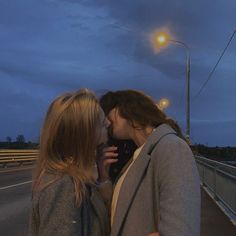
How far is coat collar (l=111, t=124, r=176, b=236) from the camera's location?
3238 millimetres

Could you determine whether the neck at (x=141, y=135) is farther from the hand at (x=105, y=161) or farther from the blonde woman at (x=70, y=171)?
the blonde woman at (x=70, y=171)

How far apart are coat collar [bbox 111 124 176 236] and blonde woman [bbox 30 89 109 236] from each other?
0.24ft

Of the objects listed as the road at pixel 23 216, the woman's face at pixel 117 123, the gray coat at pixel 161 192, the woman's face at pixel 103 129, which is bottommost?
the road at pixel 23 216

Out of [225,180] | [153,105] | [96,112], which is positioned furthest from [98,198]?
[225,180]

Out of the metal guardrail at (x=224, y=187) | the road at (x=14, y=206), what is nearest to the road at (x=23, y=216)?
the road at (x=14, y=206)

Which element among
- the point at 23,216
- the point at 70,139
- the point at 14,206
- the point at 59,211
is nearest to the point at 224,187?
the point at 23,216

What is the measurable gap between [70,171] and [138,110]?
0.66 metres

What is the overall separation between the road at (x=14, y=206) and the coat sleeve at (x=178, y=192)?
9.00 meters

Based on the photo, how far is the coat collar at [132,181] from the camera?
10.6 feet

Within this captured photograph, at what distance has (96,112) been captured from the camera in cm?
315

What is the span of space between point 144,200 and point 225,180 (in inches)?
457

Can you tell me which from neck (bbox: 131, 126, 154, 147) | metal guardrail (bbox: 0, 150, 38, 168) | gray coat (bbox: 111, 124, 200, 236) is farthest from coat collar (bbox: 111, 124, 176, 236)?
metal guardrail (bbox: 0, 150, 38, 168)

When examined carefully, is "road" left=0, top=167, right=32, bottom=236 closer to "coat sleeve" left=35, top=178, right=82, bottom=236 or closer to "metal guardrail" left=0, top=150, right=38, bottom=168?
"coat sleeve" left=35, top=178, right=82, bottom=236

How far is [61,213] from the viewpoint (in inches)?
114
